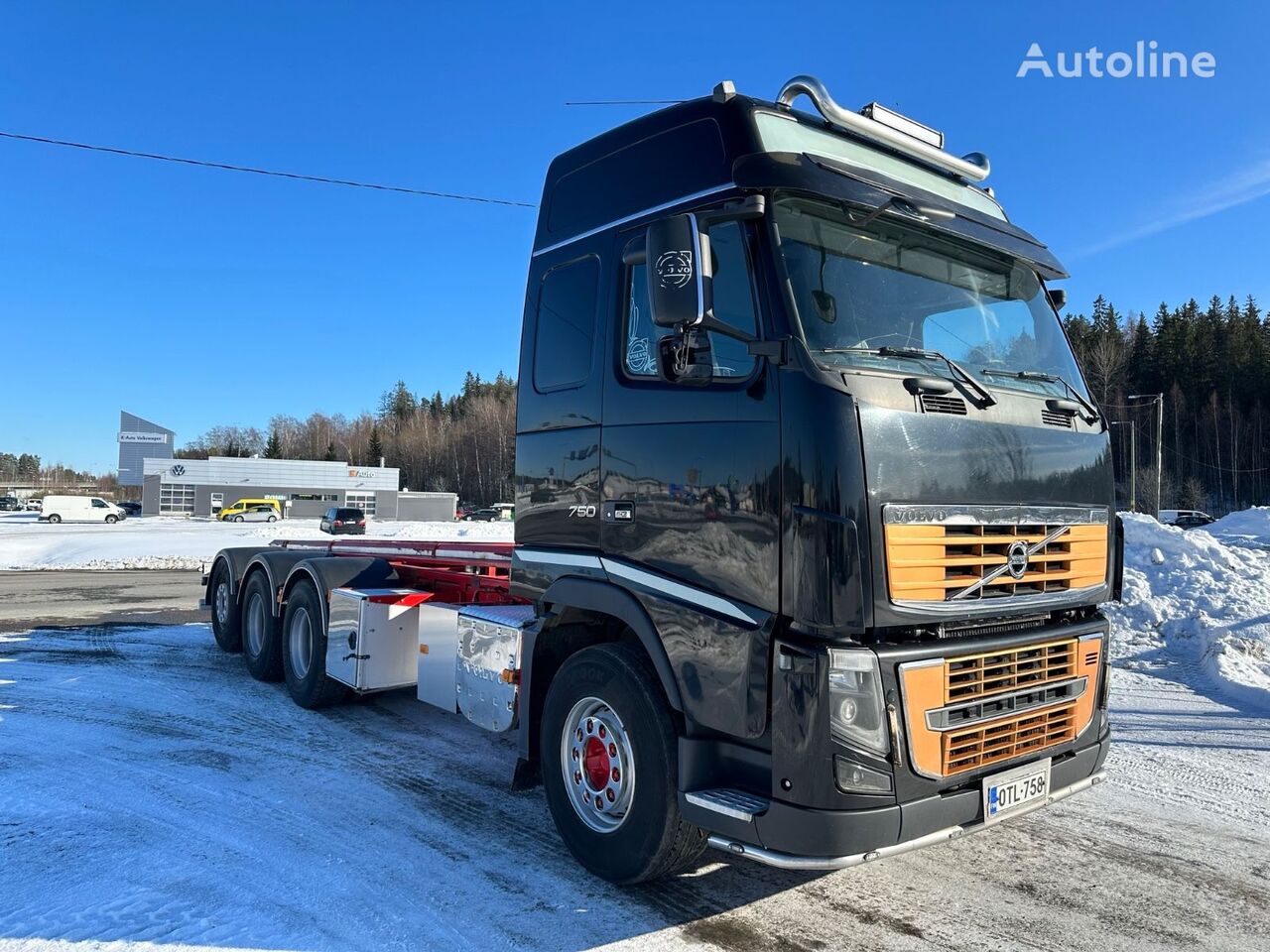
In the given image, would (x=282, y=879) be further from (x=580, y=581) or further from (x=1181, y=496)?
(x=1181, y=496)

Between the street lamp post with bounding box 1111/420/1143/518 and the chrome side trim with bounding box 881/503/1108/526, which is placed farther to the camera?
the street lamp post with bounding box 1111/420/1143/518

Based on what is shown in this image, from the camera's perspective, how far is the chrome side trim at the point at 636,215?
11.9 ft

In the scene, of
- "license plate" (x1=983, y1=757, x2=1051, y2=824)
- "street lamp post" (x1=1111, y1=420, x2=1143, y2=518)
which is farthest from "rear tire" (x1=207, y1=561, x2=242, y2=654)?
"street lamp post" (x1=1111, y1=420, x2=1143, y2=518)

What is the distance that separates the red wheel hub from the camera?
154 inches

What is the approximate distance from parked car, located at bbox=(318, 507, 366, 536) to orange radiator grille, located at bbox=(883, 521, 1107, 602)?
38.8 m

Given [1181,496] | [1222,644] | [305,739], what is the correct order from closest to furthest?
[305,739] → [1222,644] → [1181,496]

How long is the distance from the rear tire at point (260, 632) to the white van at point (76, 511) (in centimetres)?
5656

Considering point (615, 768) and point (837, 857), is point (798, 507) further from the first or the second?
point (615, 768)

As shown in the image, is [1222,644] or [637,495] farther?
[1222,644]

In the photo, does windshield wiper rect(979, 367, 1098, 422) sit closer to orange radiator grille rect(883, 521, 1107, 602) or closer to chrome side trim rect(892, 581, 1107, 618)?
orange radiator grille rect(883, 521, 1107, 602)

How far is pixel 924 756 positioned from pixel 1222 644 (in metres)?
7.22

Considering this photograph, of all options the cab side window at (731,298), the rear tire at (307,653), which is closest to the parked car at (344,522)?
the rear tire at (307,653)

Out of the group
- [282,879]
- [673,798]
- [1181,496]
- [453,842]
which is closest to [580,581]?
[673,798]

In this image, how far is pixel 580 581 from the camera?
13.4ft
